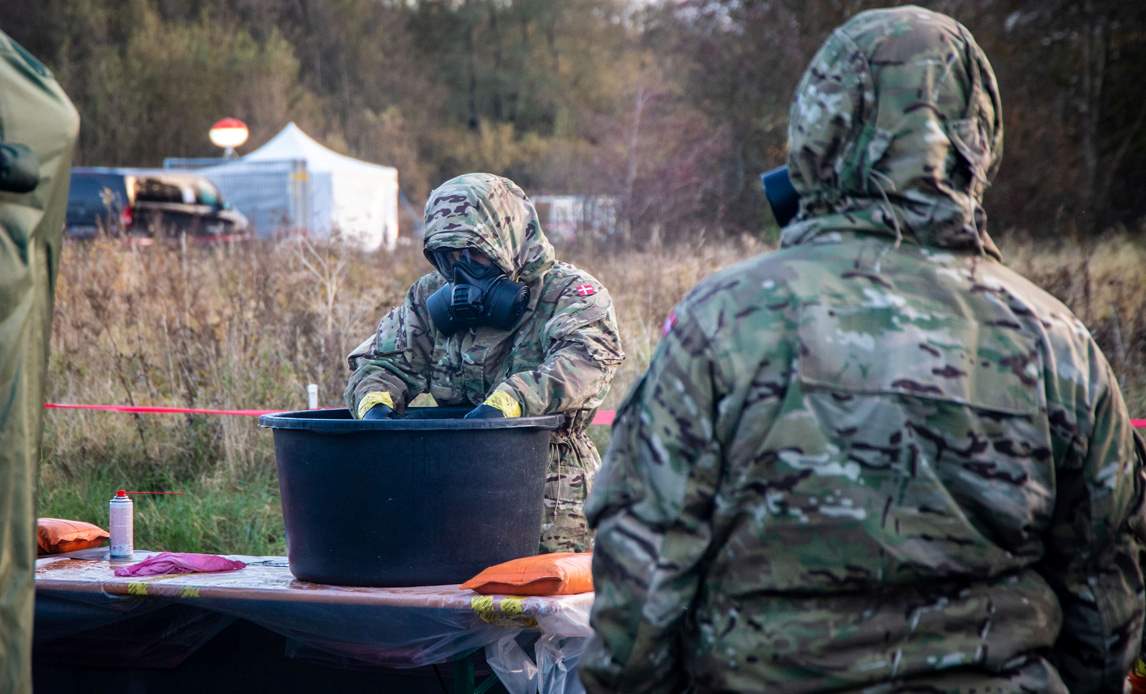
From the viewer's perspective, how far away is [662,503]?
70.4 inches

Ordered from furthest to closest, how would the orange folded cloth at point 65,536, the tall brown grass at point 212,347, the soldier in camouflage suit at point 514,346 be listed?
the tall brown grass at point 212,347 < the orange folded cloth at point 65,536 < the soldier in camouflage suit at point 514,346

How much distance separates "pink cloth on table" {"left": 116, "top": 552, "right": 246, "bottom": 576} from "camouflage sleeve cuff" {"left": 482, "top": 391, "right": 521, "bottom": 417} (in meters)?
0.87

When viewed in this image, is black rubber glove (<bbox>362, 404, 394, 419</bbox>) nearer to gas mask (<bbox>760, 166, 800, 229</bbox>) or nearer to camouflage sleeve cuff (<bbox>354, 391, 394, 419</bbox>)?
camouflage sleeve cuff (<bbox>354, 391, 394, 419</bbox>)

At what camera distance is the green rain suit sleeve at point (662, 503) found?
1.79 meters

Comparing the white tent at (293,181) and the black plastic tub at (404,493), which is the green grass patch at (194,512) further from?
the white tent at (293,181)

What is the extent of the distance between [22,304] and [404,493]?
4.02ft

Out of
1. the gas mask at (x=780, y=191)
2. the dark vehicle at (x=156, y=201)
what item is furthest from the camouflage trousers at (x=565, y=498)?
the dark vehicle at (x=156, y=201)

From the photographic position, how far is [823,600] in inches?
69.8

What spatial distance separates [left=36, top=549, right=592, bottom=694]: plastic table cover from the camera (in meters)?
3.12

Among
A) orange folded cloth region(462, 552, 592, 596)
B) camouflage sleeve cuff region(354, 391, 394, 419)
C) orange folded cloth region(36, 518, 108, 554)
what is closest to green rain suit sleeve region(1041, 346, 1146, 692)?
orange folded cloth region(462, 552, 592, 596)

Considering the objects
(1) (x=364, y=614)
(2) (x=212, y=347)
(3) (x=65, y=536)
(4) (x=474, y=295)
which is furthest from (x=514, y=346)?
(2) (x=212, y=347)

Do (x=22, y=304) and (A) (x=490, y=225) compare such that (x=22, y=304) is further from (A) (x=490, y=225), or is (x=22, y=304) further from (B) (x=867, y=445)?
(A) (x=490, y=225)

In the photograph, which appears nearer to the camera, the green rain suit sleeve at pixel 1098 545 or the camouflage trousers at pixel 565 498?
the green rain suit sleeve at pixel 1098 545

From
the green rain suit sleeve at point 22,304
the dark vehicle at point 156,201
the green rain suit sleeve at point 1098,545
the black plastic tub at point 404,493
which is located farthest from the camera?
the dark vehicle at point 156,201
